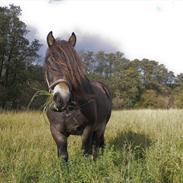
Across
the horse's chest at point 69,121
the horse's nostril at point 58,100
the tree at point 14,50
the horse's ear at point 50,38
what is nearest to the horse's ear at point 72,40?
the horse's ear at point 50,38

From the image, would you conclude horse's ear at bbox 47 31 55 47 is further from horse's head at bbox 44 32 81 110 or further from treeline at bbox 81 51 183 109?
treeline at bbox 81 51 183 109

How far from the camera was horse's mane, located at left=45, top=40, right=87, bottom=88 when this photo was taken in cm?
404

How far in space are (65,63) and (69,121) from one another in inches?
36.7

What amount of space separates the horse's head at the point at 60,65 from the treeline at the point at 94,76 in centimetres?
46

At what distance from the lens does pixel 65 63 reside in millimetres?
4047

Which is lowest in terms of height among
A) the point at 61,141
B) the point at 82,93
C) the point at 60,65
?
the point at 61,141

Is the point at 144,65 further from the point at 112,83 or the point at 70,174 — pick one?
the point at 70,174

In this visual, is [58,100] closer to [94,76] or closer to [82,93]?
[82,93]

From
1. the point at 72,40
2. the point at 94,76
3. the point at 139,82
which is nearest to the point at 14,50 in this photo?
the point at 94,76

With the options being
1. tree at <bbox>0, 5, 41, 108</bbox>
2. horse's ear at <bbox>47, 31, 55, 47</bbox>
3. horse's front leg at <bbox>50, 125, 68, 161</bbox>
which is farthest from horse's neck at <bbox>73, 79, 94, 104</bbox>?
tree at <bbox>0, 5, 41, 108</bbox>

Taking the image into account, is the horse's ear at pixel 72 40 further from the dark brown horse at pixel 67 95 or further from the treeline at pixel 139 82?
the treeline at pixel 139 82

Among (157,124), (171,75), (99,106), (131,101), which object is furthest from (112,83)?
(99,106)

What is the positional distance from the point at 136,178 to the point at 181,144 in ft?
7.21

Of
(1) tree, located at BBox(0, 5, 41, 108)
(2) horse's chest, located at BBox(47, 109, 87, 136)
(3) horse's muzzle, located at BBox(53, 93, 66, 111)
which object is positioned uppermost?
(1) tree, located at BBox(0, 5, 41, 108)
